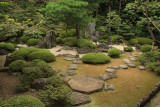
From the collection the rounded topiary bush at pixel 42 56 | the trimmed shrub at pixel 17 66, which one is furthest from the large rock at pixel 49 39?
the trimmed shrub at pixel 17 66

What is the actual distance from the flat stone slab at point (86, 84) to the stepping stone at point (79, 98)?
29 centimetres

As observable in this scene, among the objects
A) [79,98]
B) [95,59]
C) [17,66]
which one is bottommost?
[79,98]

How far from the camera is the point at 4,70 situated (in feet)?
21.5

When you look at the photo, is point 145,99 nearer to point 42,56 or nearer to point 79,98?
point 79,98

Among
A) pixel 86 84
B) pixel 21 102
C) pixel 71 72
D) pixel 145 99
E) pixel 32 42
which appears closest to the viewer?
pixel 21 102

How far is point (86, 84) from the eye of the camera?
17.7 ft

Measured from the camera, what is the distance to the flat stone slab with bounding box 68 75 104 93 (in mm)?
5020

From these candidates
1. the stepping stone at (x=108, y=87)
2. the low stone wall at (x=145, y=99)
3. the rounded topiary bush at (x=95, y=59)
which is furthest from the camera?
the rounded topiary bush at (x=95, y=59)

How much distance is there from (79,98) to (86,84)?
101 centimetres

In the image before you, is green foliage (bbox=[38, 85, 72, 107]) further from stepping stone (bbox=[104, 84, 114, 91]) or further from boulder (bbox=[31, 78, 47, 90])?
stepping stone (bbox=[104, 84, 114, 91])

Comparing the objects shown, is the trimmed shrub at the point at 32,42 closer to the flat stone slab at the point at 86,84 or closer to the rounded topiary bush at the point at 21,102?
the flat stone slab at the point at 86,84

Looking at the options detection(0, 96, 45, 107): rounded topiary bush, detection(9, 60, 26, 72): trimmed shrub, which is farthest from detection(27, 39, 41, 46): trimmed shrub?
detection(0, 96, 45, 107): rounded topiary bush

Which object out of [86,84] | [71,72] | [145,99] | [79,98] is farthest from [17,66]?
[145,99]

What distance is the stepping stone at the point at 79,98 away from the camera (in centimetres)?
428
